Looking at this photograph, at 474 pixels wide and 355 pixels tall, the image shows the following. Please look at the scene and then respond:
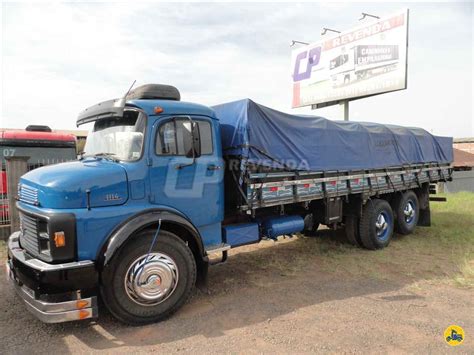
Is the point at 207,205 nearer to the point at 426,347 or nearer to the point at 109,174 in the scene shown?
the point at 109,174

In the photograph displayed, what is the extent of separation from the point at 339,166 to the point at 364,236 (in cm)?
161

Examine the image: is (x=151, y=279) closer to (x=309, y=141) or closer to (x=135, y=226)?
(x=135, y=226)

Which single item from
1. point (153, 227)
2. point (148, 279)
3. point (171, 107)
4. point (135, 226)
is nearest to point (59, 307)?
point (148, 279)

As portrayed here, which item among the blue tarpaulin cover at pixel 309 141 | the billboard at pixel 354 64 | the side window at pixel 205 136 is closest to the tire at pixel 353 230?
the blue tarpaulin cover at pixel 309 141

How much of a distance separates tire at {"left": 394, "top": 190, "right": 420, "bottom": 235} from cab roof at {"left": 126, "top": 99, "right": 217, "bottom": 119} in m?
5.54

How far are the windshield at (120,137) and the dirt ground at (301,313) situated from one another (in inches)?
74.2

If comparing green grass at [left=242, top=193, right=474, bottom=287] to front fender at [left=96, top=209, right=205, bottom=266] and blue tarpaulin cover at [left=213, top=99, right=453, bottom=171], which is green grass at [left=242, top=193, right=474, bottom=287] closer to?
blue tarpaulin cover at [left=213, top=99, right=453, bottom=171]

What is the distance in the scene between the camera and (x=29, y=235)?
3986 mm

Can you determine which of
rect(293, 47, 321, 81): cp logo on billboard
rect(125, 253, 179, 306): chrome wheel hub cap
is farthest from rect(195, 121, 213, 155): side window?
rect(293, 47, 321, 81): cp logo on billboard

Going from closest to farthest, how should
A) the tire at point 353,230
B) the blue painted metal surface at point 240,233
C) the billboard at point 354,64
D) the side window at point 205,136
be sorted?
the side window at point 205,136
the blue painted metal surface at point 240,233
the tire at point 353,230
the billboard at point 354,64

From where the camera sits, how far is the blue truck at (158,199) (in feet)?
12.0

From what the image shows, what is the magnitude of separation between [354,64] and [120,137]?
1381cm

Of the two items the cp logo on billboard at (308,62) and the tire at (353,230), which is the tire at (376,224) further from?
the cp logo on billboard at (308,62)

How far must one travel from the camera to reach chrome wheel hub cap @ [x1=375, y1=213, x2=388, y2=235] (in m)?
7.48
